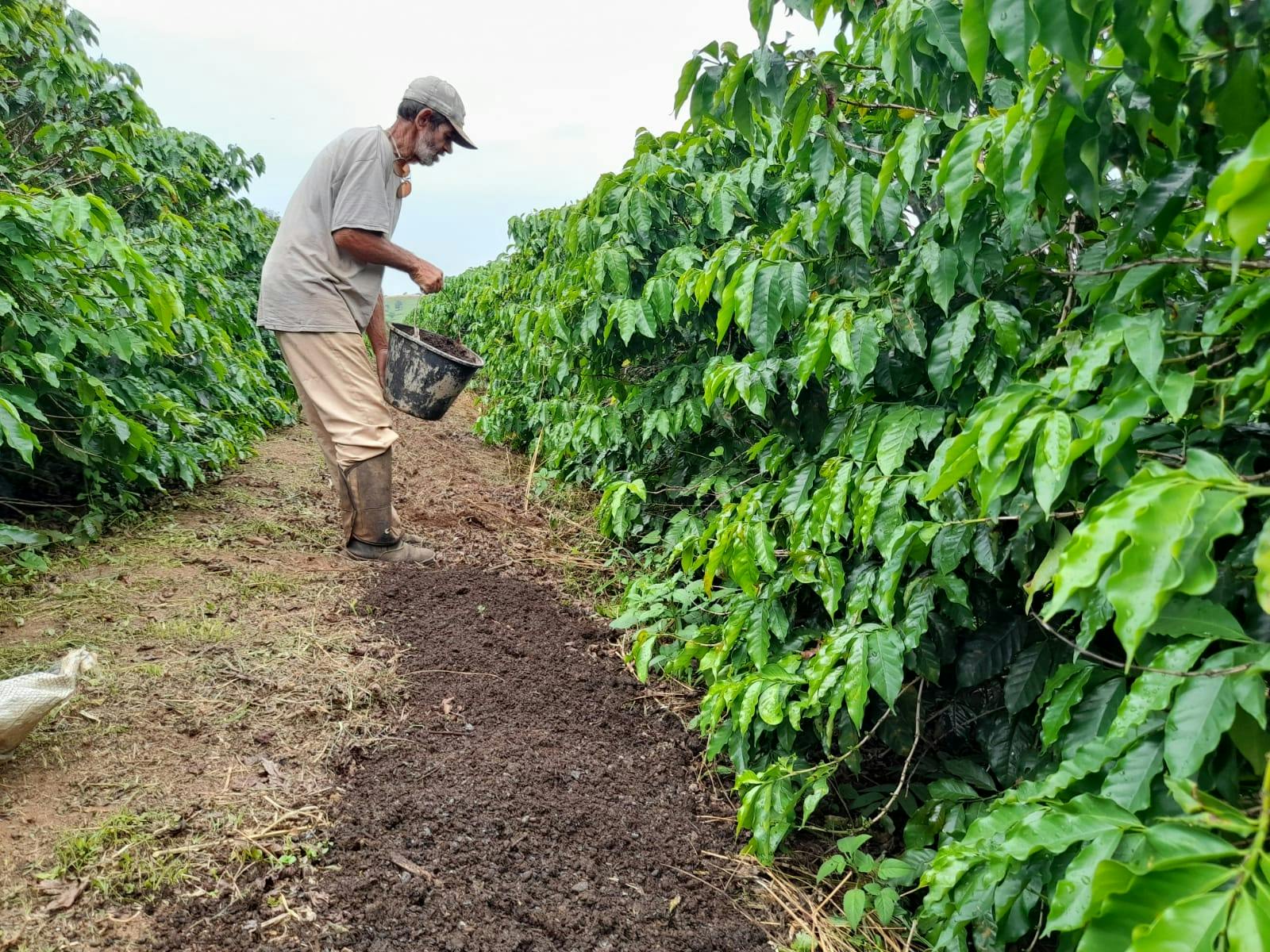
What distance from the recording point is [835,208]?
5.72 ft

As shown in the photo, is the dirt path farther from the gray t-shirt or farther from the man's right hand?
the man's right hand

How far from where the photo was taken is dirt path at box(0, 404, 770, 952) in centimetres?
155

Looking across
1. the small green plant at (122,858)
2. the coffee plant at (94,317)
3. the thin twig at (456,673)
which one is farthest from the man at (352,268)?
the small green plant at (122,858)

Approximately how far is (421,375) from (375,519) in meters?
0.94

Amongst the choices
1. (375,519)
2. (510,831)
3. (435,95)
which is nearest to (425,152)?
(435,95)

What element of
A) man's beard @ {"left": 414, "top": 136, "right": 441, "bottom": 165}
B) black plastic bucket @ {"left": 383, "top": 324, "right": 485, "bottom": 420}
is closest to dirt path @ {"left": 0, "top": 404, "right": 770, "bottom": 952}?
black plastic bucket @ {"left": 383, "top": 324, "right": 485, "bottom": 420}

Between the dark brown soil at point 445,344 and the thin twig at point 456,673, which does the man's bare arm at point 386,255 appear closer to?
the dark brown soil at point 445,344

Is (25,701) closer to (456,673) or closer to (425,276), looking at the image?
(456,673)

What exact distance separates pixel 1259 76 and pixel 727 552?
141 cm

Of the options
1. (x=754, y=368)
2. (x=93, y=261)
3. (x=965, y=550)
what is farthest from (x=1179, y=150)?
(x=93, y=261)

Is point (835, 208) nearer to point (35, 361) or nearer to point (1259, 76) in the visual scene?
point (1259, 76)

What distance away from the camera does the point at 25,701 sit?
172 cm

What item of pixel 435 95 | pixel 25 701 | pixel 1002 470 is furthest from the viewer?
pixel 435 95

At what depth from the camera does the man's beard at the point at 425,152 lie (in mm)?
3297
